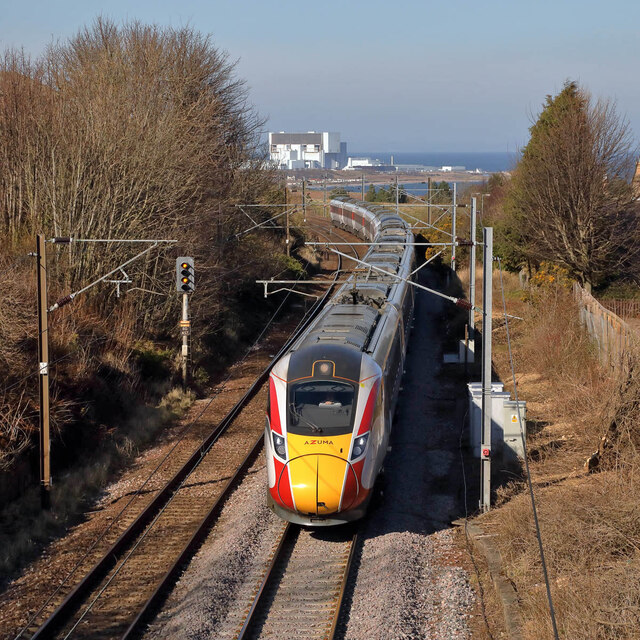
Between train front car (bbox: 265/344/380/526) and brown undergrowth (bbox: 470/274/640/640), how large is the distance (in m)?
2.60

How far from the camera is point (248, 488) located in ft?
52.1

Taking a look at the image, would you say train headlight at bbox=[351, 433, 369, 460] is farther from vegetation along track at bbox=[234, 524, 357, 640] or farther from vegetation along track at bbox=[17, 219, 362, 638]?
vegetation along track at bbox=[17, 219, 362, 638]

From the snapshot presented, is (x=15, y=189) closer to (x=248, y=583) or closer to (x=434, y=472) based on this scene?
(x=434, y=472)

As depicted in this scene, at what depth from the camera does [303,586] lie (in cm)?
1166

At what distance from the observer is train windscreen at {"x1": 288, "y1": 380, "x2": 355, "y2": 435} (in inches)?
501

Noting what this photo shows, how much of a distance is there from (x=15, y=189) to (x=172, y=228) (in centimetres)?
486

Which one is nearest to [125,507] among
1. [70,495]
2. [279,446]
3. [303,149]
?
[70,495]

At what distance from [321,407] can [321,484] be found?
1279 mm

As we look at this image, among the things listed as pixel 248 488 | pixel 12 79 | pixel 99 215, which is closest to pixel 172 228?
pixel 99 215

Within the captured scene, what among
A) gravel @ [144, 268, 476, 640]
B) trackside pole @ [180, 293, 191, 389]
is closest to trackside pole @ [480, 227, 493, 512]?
gravel @ [144, 268, 476, 640]

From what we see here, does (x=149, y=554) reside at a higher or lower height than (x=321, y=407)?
lower

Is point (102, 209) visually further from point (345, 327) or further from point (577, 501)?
point (577, 501)

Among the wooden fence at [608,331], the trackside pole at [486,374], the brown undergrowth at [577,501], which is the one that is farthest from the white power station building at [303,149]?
the trackside pole at [486,374]

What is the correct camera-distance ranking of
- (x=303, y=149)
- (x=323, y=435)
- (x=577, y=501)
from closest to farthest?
(x=577, y=501) < (x=323, y=435) < (x=303, y=149)
